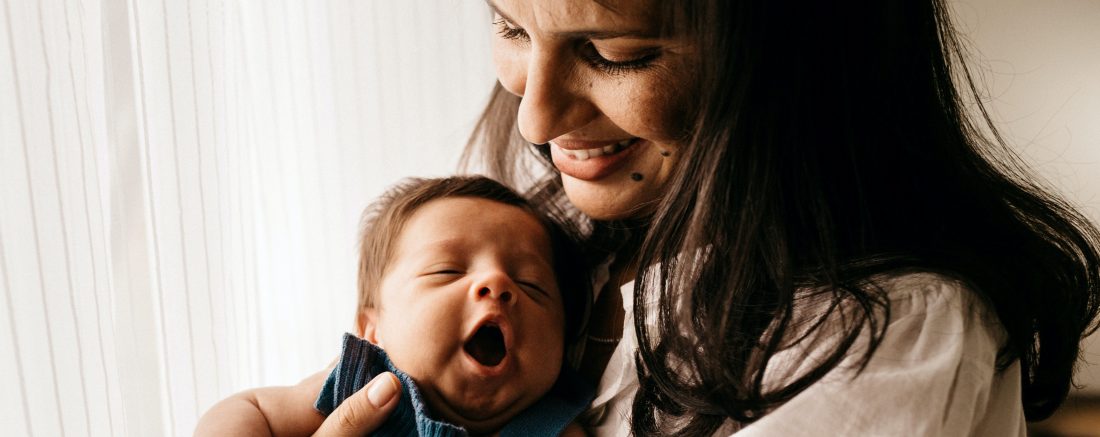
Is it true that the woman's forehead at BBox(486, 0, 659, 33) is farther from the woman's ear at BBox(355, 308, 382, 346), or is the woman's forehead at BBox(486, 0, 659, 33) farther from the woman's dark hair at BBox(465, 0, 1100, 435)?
the woman's ear at BBox(355, 308, 382, 346)

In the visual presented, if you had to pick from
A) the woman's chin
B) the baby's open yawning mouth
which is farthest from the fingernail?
the woman's chin

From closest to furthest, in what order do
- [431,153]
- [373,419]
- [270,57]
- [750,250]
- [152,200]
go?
[750,250] < [373,419] < [152,200] < [270,57] < [431,153]

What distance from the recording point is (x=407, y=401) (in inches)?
43.4

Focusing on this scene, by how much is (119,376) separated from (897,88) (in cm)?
102

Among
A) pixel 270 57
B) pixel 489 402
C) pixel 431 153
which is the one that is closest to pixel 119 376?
pixel 489 402

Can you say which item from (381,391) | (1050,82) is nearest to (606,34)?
(381,391)

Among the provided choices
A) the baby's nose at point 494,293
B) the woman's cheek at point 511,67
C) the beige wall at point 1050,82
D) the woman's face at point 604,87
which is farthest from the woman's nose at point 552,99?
the beige wall at point 1050,82

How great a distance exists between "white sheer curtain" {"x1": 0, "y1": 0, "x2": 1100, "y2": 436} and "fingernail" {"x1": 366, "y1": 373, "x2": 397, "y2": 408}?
0.33 meters

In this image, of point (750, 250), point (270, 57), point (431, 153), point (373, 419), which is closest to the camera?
point (750, 250)

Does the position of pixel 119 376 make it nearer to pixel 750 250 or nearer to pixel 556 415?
pixel 556 415

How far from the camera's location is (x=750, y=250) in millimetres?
878

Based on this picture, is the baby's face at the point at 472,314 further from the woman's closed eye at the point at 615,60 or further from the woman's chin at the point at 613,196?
the woman's closed eye at the point at 615,60

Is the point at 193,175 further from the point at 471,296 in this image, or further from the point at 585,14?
the point at 585,14

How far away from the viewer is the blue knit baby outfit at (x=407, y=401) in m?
1.09
